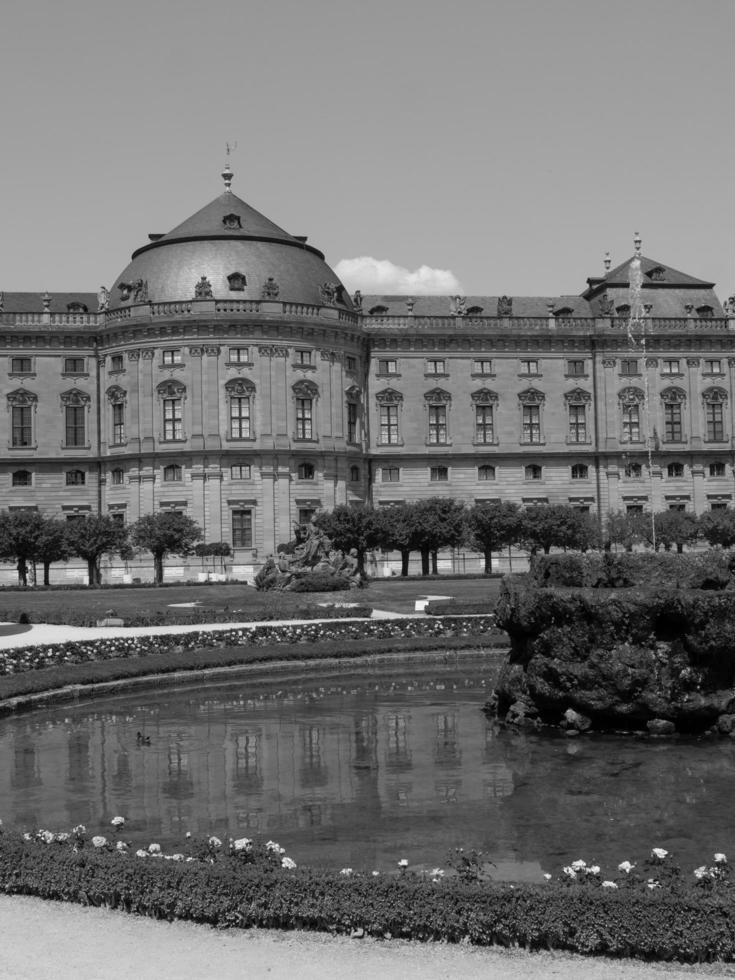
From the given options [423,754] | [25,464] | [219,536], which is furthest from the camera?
[25,464]

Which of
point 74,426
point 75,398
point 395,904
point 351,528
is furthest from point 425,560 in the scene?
point 395,904

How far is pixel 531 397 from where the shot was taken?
277 feet

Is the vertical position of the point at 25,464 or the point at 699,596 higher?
the point at 25,464

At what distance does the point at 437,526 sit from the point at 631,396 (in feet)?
82.9

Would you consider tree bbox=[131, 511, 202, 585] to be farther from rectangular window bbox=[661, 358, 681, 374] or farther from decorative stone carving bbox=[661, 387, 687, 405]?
rectangular window bbox=[661, 358, 681, 374]

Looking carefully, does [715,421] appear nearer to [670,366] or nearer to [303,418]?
[670,366]

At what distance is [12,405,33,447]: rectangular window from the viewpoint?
79.6 meters

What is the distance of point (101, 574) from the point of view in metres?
72.6

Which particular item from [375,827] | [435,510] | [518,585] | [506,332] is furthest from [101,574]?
[375,827]

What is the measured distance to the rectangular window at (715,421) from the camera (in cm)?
8512

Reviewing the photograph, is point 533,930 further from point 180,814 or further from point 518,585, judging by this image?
point 518,585

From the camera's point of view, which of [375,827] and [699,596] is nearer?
[375,827]

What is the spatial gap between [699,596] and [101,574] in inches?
2316

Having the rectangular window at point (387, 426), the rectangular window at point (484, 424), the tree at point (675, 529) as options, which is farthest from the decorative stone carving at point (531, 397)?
the tree at point (675, 529)
